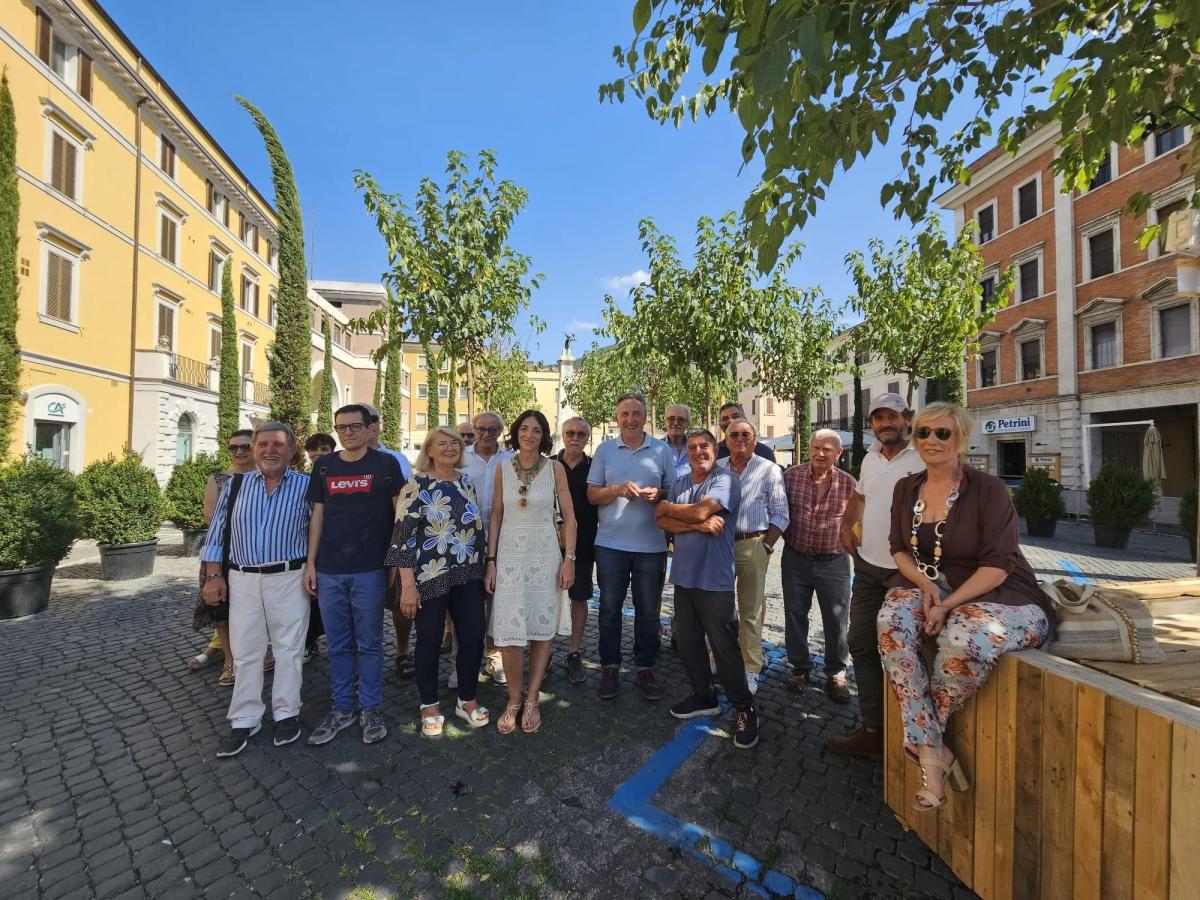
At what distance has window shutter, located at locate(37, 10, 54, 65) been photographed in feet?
48.5

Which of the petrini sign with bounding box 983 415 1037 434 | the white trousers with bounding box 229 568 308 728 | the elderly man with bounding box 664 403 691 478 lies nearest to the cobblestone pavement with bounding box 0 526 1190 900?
the white trousers with bounding box 229 568 308 728

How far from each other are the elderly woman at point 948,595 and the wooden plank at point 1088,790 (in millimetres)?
354

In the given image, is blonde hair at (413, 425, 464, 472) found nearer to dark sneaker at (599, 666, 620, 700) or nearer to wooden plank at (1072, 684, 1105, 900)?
dark sneaker at (599, 666, 620, 700)

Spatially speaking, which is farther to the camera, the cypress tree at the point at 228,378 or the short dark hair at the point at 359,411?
the cypress tree at the point at 228,378

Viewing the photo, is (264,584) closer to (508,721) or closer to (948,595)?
(508,721)

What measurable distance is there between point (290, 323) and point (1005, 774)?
2175 centimetres

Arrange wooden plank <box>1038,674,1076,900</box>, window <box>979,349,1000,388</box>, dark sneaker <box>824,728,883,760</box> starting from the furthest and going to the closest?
window <box>979,349,1000,388</box>, dark sneaker <box>824,728,883,760</box>, wooden plank <box>1038,674,1076,900</box>

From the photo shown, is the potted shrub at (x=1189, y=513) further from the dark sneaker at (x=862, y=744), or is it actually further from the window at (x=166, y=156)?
the window at (x=166, y=156)

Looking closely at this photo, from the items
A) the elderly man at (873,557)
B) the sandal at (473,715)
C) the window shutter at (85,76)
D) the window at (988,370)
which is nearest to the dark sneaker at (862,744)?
the elderly man at (873,557)

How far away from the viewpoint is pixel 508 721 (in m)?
3.50

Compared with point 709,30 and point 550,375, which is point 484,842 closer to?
point 709,30

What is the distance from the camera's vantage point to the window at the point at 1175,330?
663 inches

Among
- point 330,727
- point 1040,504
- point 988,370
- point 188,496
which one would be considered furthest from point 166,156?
point 988,370

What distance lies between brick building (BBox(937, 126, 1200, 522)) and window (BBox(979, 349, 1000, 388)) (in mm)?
49
